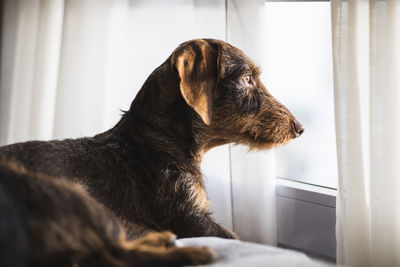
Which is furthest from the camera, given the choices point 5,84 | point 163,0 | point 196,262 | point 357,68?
point 5,84

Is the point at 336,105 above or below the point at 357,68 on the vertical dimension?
below

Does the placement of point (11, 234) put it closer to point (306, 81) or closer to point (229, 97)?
point (229, 97)

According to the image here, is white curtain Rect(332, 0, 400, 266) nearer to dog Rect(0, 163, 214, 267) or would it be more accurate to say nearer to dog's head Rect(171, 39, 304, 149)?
dog's head Rect(171, 39, 304, 149)

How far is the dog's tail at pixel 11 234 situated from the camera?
733 millimetres

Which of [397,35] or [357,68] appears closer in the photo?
[397,35]

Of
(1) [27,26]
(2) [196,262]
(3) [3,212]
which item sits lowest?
(2) [196,262]

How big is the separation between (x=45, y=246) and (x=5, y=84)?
2.01m

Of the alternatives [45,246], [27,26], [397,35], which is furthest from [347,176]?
[27,26]

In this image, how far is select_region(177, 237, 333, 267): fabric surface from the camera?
3.21 ft

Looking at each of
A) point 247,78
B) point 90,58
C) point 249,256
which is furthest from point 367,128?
point 90,58

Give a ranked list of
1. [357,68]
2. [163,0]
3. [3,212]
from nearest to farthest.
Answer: [3,212]
[357,68]
[163,0]

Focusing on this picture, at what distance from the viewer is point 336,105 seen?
63.1 inches

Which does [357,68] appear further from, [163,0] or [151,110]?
[163,0]

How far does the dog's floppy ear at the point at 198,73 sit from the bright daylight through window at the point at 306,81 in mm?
745
